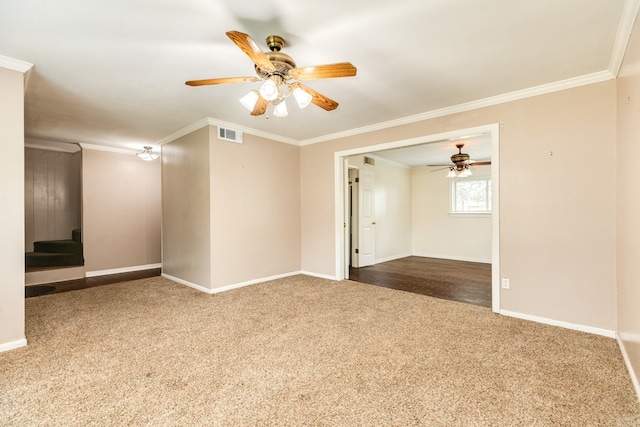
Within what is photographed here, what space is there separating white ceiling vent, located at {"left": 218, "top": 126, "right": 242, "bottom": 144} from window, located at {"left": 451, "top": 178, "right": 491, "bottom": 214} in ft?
18.6

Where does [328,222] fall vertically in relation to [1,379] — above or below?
above

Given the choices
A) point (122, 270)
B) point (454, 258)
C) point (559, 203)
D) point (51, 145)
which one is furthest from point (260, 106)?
point (454, 258)

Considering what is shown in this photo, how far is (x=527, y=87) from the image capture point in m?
3.07

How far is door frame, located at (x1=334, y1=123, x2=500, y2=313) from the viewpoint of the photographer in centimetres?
336

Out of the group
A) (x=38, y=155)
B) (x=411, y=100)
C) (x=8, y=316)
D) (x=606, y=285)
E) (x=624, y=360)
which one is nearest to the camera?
(x=624, y=360)

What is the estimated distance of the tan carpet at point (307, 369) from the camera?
168 centimetres

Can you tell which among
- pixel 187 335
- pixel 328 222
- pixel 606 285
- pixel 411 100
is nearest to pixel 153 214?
pixel 328 222

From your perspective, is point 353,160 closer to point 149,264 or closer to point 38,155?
point 149,264

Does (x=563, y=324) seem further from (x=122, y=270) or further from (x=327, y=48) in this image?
(x=122, y=270)

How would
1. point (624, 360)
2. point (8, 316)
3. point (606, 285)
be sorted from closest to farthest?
point (624, 360), point (8, 316), point (606, 285)

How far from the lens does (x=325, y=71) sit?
79.5 inches

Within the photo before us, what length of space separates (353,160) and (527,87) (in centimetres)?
339

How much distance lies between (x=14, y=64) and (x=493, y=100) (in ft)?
15.4

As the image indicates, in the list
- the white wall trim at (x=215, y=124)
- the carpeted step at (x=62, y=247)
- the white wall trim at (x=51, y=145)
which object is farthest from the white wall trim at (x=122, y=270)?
the white wall trim at (x=215, y=124)
